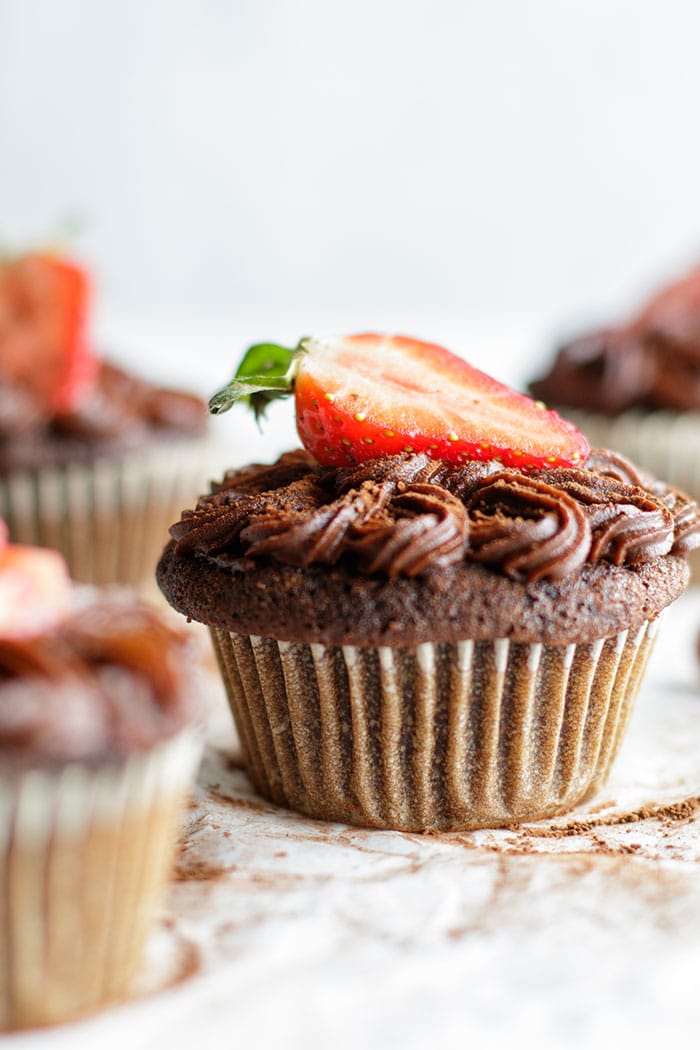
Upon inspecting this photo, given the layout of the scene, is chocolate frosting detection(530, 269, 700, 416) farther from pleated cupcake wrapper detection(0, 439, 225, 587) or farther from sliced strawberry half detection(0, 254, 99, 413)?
sliced strawberry half detection(0, 254, 99, 413)

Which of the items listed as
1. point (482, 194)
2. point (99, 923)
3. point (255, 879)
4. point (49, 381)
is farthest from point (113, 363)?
point (482, 194)

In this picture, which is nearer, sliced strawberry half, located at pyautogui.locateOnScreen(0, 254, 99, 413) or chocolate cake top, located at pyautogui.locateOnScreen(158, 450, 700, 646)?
chocolate cake top, located at pyautogui.locateOnScreen(158, 450, 700, 646)

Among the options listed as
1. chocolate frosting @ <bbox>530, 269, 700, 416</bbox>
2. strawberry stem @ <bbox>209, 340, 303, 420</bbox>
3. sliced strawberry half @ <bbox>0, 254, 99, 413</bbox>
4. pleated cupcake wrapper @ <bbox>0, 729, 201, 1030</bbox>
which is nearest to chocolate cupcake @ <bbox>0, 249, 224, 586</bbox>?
sliced strawberry half @ <bbox>0, 254, 99, 413</bbox>

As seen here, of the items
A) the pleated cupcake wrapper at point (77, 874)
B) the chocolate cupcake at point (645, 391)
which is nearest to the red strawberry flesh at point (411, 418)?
the pleated cupcake wrapper at point (77, 874)

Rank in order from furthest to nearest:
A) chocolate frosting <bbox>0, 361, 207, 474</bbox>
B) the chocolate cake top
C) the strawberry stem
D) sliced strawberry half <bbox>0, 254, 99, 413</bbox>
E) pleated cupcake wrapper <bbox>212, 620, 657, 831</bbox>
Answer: sliced strawberry half <bbox>0, 254, 99, 413</bbox> < chocolate frosting <bbox>0, 361, 207, 474</bbox> < the strawberry stem < pleated cupcake wrapper <bbox>212, 620, 657, 831</bbox> < the chocolate cake top

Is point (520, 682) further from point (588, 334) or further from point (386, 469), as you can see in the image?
point (588, 334)

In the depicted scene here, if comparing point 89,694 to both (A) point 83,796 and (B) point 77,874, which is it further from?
(B) point 77,874
